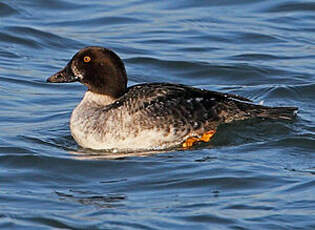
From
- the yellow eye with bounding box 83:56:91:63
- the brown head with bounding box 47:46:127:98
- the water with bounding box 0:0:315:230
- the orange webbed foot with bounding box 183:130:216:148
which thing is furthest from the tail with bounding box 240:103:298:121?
the yellow eye with bounding box 83:56:91:63

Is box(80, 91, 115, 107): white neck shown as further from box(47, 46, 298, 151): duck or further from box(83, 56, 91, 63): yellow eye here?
box(83, 56, 91, 63): yellow eye

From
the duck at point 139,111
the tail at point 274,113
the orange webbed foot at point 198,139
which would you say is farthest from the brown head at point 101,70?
the tail at point 274,113

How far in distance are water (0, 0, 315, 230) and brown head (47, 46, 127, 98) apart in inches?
31.3

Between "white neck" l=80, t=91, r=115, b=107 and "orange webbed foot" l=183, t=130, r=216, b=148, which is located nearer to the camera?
"orange webbed foot" l=183, t=130, r=216, b=148

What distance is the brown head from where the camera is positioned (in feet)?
36.8

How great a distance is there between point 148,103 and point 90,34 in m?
6.47

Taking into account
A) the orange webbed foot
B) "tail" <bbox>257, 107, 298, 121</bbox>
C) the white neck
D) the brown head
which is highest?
the brown head

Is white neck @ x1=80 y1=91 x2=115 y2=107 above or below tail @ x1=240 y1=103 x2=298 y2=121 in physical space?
above

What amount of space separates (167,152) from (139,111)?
57 cm

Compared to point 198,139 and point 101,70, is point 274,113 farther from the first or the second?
point 101,70

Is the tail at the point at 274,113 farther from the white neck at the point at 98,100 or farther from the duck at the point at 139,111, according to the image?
the white neck at the point at 98,100

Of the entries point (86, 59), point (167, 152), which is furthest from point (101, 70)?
point (167, 152)

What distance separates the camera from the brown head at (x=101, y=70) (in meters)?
11.2

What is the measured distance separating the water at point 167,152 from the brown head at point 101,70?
79cm
